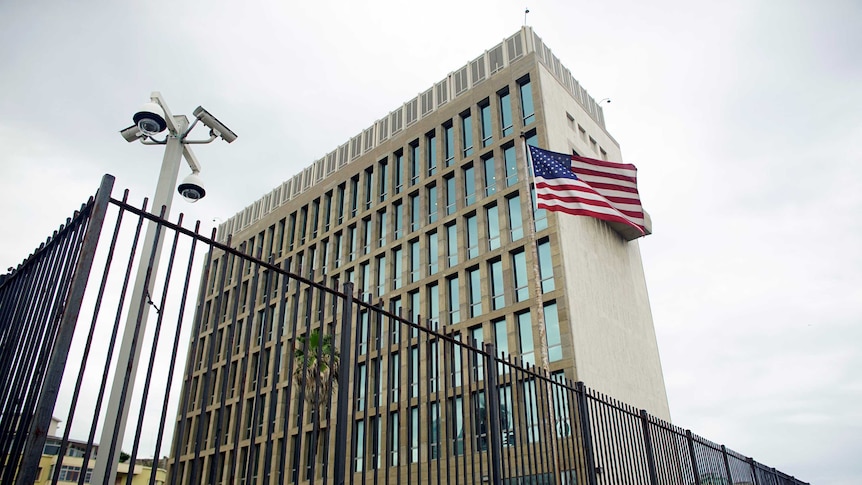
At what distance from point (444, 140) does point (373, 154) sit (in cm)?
651

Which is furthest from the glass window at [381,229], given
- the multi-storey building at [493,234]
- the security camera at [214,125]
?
the security camera at [214,125]

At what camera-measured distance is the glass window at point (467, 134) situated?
3575cm

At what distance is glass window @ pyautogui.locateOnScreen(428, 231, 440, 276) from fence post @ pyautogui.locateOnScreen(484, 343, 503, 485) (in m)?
27.1

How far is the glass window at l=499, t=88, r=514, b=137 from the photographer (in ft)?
112

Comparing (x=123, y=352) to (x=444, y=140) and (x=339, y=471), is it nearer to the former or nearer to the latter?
(x=339, y=471)

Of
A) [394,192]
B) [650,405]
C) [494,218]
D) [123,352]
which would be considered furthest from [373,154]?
[123,352]

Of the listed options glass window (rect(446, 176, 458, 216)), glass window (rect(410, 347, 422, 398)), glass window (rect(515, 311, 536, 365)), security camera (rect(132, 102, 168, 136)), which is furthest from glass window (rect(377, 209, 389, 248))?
security camera (rect(132, 102, 168, 136))

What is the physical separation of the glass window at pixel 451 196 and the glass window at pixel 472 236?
122 centimetres

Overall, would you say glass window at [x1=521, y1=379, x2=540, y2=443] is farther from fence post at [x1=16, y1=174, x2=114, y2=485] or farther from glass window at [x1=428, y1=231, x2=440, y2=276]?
glass window at [x1=428, y1=231, x2=440, y2=276]

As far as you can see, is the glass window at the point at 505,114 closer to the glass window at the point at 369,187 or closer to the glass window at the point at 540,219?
the glass window at the point at 540,219

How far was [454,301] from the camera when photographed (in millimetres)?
32625

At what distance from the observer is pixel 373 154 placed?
1645 inches

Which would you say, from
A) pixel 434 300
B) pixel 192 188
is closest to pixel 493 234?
pixel 434 300

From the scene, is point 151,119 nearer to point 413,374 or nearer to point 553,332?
point 413,374
